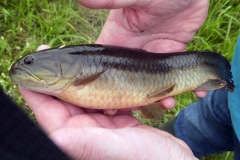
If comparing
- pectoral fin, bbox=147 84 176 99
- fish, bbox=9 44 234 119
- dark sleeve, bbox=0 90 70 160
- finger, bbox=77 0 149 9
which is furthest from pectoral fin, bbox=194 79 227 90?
dark sleeve, bbox=0 90 70 160

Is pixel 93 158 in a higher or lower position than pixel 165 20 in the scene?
lower

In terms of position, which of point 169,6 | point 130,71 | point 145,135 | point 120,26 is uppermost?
point 169,6

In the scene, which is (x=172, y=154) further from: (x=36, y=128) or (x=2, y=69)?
(x=2, y=69)

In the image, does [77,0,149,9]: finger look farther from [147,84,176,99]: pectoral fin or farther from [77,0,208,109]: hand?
[147,84,176,99]: pectoral fin

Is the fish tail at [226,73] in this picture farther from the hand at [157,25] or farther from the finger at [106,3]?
the finger at [106,3]

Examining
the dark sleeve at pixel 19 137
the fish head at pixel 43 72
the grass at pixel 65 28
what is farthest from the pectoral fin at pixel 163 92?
the dark sleeve at pixel 19 137

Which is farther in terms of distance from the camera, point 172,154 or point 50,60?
point 50,60

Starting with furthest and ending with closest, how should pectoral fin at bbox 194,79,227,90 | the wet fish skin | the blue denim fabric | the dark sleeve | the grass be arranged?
the grass → the blue denim fabric → pectoral fin at bbox 194,79,227,90 → the wet fish skin → the dark sleeve

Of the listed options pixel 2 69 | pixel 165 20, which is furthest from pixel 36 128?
pixel 2 69
